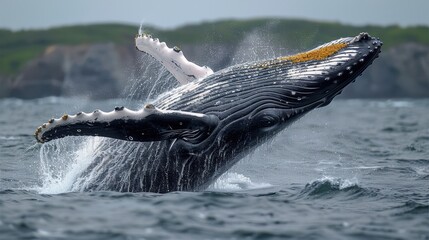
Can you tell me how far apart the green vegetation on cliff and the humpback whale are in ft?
302

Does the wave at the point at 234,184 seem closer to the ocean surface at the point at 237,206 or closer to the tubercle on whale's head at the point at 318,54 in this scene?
the ocean surface at the point at 237,206

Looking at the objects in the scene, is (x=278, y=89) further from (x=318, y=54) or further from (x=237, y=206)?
(x=237, y=206)

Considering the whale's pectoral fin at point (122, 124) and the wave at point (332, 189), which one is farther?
Answer: the wave at point (332, 189)

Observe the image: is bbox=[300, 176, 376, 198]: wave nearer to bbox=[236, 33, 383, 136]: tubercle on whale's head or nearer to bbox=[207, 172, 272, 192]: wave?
bbox=[207, 172, 272, 192]: wave

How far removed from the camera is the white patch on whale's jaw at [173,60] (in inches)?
443

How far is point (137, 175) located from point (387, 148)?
1069 centimetres

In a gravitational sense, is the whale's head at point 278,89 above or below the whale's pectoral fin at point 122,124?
above

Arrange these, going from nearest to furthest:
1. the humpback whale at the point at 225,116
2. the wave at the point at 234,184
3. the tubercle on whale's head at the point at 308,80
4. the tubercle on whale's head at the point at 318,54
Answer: the humpback whale at the point at 225,116, the tubercle on whale's head at the point at 308,80, the tubercle on whale's head at the point at 318,54, the wave at the point at 234,184

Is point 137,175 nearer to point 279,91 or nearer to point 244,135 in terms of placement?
point 244,135


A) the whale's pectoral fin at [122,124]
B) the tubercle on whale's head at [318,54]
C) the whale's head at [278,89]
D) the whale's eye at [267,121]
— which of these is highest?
the tubercle on whale's head at [318,54]

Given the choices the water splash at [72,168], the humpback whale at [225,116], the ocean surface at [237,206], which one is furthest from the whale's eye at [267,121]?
the water splash at [72,168]

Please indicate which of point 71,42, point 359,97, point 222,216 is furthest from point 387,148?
point 71,42

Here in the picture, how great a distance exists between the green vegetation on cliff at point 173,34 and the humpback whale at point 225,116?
9195 centimetres

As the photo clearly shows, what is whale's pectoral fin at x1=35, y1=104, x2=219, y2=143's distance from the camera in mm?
9078
